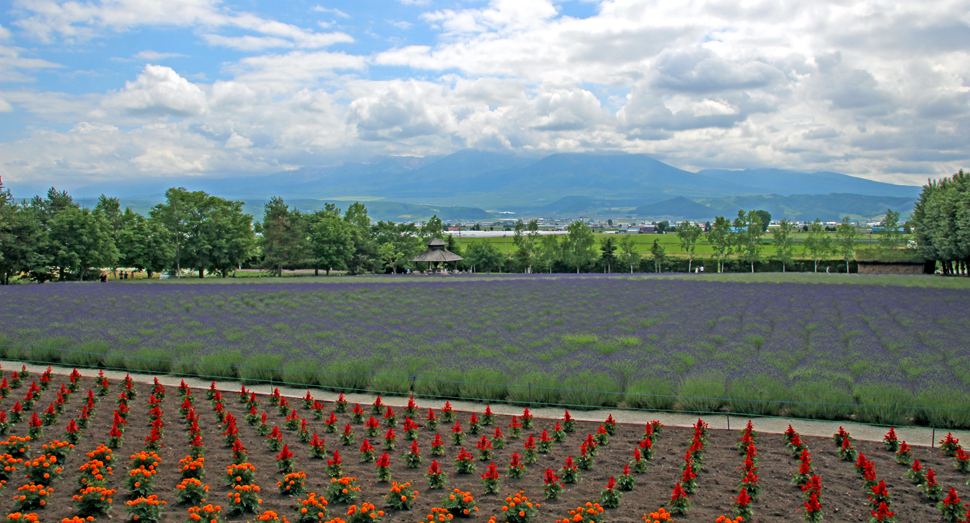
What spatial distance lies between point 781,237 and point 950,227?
93.4 feet

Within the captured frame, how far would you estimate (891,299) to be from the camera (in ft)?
93.5

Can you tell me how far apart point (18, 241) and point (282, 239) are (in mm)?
27260

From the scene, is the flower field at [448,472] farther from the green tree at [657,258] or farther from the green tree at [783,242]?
the green tree at [783,242]

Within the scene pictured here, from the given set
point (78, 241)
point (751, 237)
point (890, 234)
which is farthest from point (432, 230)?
point (890, 234)

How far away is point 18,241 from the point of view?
164ft

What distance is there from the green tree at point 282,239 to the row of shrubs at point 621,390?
6051 cm

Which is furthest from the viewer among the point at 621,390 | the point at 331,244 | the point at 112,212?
the point at 112,212

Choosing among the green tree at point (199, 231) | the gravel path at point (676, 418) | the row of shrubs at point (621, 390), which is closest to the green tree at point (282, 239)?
the green tree at point (199, 231)

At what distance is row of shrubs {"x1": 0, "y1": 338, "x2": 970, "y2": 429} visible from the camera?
960 cm

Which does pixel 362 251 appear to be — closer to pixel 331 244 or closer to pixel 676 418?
pixel 331 244

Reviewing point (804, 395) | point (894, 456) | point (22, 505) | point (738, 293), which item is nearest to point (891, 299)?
point (738, 293)

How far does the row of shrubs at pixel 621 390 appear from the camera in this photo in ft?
31.5

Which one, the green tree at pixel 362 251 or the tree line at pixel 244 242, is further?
the green tree at pixel 362 251

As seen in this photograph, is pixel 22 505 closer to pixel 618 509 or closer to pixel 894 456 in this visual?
pixel 618 509
